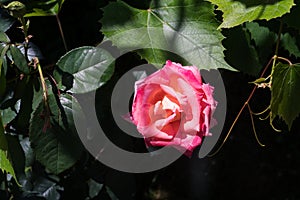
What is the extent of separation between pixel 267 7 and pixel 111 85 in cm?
31

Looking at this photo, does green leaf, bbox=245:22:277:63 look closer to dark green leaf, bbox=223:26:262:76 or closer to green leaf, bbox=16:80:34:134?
dark green leaf, bbox=223:26:262:76

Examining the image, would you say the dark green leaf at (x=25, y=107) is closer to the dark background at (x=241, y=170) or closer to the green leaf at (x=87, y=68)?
the green leaf at (x=87, y=68)

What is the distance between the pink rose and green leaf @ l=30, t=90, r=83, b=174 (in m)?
0.14

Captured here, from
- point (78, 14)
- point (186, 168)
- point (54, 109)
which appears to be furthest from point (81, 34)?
point (186, 168)

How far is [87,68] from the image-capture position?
96 cm

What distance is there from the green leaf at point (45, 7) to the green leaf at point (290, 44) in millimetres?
478

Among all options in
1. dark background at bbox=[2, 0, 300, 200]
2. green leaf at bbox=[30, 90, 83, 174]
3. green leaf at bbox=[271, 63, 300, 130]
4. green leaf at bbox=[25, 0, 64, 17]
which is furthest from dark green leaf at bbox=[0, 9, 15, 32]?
dark background at bbox=[2, 0, 300, 200]

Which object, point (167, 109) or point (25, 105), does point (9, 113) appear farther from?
point (167, 109)

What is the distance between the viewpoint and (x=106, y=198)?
131 cm

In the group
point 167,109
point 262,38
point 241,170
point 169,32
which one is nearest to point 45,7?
point 169,32

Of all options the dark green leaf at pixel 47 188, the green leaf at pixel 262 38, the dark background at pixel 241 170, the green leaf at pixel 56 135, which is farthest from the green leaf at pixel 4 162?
the dark background at pixel 241 170

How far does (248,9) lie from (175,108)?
205 mm

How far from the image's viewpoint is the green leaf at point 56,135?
0.92 meters

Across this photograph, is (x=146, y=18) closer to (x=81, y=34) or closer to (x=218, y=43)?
(x=218, y=43)
